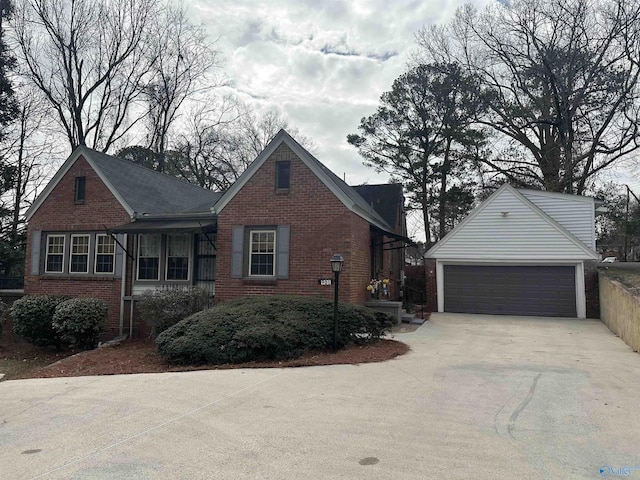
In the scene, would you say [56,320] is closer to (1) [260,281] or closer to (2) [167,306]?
(2) [167,306]

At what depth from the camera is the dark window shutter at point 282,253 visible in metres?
13.2

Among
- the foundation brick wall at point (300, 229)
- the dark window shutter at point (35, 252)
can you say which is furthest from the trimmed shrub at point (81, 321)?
the dark window shutter at point (35, 252)

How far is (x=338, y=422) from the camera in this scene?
5.03m

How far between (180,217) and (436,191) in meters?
17.3

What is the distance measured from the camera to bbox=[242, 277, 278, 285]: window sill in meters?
13.2

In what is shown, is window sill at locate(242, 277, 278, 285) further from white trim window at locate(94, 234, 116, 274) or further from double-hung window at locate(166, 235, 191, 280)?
white trim window at locate(94, 234, 116, 274)

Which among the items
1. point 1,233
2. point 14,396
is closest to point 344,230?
point 14,396

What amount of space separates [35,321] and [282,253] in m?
7.46

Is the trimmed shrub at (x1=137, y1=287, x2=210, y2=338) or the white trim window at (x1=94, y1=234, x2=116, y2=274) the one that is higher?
the white trim window at (x1=94, y1=234, x2=116, y2=274)

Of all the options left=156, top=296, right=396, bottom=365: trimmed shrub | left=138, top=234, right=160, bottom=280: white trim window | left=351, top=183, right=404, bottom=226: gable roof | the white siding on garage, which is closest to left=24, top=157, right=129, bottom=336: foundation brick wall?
left=138, top=234, right=160, bottom=280: white trim window

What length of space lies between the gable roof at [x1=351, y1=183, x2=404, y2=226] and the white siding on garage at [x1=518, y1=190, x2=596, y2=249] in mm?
5860

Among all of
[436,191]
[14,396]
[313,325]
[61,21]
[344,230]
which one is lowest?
[14,396]

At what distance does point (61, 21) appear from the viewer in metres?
23.6

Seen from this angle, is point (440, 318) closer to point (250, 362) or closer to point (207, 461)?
point (250, 362)
